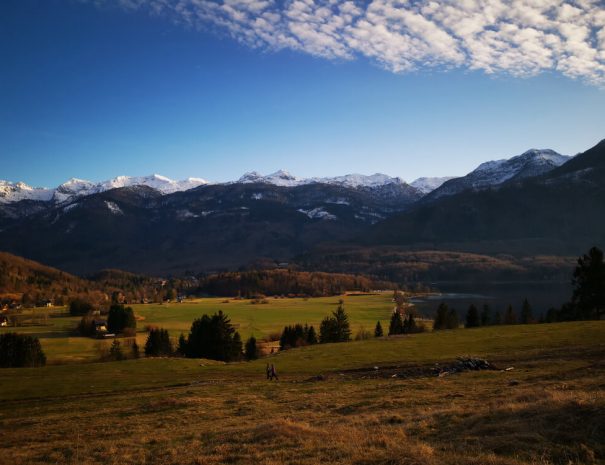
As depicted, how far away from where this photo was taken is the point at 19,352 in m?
73.8

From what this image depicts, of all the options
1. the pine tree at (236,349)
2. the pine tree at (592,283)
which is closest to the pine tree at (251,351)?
the pine tree at (236,349)

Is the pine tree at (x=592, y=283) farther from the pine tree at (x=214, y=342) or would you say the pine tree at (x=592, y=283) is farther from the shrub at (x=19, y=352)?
the shrub at (x=19, y=352)

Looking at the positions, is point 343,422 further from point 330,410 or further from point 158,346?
point 158,346

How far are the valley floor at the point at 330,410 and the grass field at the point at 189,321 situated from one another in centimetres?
5188

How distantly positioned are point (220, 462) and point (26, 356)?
7420cm

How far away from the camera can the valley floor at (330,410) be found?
46.4 feet

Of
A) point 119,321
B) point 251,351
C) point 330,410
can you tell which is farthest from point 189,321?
point 330,410

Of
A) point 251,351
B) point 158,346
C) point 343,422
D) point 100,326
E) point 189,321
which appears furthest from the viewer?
point 189,321

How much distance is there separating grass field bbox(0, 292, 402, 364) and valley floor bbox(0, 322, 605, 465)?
51.9 meters

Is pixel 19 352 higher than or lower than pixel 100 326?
higher

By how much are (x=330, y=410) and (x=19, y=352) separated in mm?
70701

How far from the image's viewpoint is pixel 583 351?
36.1 m

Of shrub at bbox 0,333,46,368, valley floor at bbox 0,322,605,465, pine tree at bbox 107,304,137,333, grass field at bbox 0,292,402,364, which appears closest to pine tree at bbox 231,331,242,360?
grass field at bbox 0,292,402,364

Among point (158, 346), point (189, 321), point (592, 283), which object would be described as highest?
point (592, 283)
